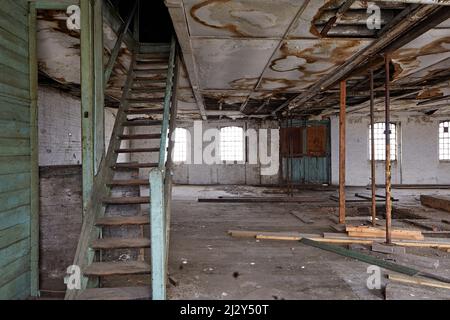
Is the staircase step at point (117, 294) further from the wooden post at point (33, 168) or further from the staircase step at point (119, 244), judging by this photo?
the wooden post at point (33, 168)

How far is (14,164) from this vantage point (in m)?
3.06

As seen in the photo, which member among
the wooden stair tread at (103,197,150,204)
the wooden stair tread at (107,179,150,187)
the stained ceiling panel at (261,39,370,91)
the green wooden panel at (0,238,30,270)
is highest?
the stained ceiling panel at (261,39,370,91)

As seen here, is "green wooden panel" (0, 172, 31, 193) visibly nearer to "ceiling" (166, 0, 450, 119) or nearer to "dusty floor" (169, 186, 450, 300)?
"dusty floor" (169, 186, 450, 300)

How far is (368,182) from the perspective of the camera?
12.9 metres

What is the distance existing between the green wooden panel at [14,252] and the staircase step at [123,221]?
2.48ft

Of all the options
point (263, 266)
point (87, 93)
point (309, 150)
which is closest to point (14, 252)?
point (87, 93)

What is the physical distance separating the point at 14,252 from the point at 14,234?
0.17 metres

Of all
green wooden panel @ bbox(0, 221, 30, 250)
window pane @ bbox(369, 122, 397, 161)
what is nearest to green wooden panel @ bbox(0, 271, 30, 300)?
green wooden panel @ bbox(0, 221, 30, 250)

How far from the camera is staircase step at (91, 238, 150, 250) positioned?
3.06 metres

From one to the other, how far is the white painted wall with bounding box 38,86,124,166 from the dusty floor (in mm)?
3176
